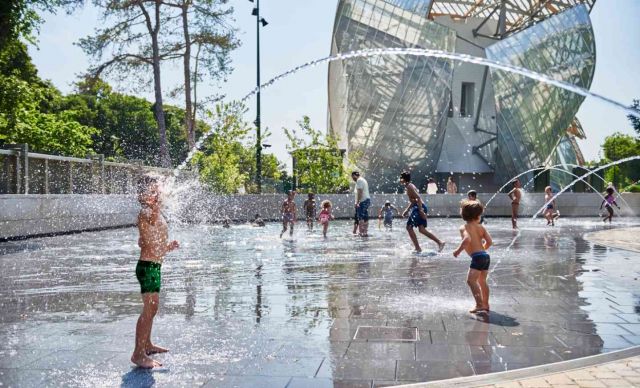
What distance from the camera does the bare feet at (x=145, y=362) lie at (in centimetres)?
448

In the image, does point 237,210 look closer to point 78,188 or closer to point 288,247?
point 78,188

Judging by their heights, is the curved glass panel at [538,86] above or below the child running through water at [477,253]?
above

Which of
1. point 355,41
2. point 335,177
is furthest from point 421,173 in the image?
point 335,177

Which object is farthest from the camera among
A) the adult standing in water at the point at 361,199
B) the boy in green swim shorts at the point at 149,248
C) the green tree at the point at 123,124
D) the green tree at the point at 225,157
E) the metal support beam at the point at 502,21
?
the green tree at the point at 123,124

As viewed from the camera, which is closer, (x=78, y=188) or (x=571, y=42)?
(x=78, y=188)

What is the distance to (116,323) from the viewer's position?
6.03m

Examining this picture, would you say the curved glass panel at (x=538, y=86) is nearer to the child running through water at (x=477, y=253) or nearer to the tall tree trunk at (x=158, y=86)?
the tall tree trunk at (x=158, y=86)

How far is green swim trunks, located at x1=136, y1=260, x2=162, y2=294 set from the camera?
4.73 metres

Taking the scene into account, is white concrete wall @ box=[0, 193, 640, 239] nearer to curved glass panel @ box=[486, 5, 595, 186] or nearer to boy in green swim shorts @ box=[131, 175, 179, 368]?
boy in green swim shorts @ box=[131, 175, 179, 368]

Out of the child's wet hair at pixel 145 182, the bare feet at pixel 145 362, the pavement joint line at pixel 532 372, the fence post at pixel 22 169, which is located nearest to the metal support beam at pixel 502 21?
the fence post at pixel 22 169

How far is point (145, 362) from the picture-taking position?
4500mm

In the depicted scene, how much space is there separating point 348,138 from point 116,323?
50.4 metres

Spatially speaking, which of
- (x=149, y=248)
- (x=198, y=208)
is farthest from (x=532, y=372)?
(x=198, y=208)

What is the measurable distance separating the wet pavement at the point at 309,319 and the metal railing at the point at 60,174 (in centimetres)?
690
